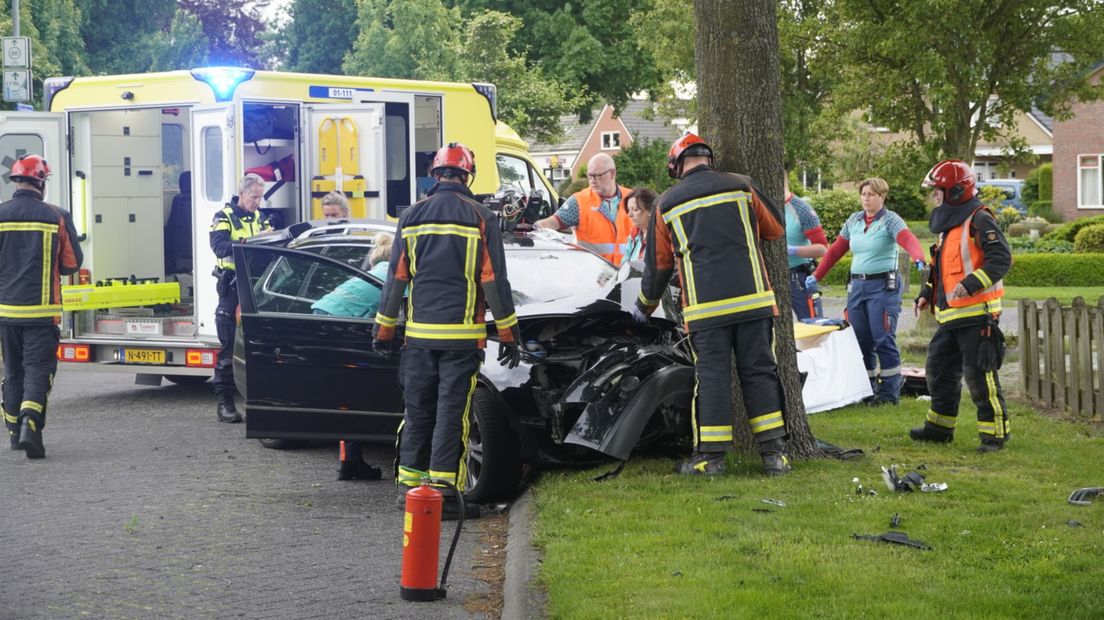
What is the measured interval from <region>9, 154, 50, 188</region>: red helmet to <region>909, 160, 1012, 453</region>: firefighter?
606cm

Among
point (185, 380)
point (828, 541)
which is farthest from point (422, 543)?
point (185, 380)

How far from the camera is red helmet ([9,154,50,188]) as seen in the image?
9.78 metres

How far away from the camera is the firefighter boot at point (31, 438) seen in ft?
31.3

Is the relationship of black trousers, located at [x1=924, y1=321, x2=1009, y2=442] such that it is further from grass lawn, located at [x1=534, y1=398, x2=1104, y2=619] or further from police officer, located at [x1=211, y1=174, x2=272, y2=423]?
police officer, located at [x1=211, y1=174, x2=272, y2=423]

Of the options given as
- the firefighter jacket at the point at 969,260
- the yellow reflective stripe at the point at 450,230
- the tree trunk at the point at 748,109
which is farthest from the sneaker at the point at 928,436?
the yellow reflective stripe at the point at 450,230

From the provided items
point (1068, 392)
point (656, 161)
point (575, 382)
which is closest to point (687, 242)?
point (575, 382)

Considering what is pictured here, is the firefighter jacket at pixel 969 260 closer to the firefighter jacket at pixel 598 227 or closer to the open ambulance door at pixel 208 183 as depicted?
the firefighter jacket at pixel 598 227

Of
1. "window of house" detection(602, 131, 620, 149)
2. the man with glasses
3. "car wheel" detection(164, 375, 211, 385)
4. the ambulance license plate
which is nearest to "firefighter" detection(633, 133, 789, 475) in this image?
the man with glasses

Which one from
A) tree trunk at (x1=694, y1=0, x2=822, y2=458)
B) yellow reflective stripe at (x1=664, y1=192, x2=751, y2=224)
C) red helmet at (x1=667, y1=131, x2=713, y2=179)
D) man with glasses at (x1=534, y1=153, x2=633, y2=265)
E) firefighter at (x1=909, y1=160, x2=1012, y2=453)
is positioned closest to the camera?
yellow reflective stripe at (x1=664, y1=192, x2=751, y2=224)

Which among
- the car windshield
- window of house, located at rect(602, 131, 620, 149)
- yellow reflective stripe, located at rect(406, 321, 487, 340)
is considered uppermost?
window of house, located at rect(602, 131, 620, 149)

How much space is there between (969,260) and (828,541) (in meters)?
3.13

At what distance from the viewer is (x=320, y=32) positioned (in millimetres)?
46156

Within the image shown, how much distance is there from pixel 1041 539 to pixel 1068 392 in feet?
14.4

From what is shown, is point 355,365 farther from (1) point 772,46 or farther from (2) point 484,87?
(2) point 484,87
